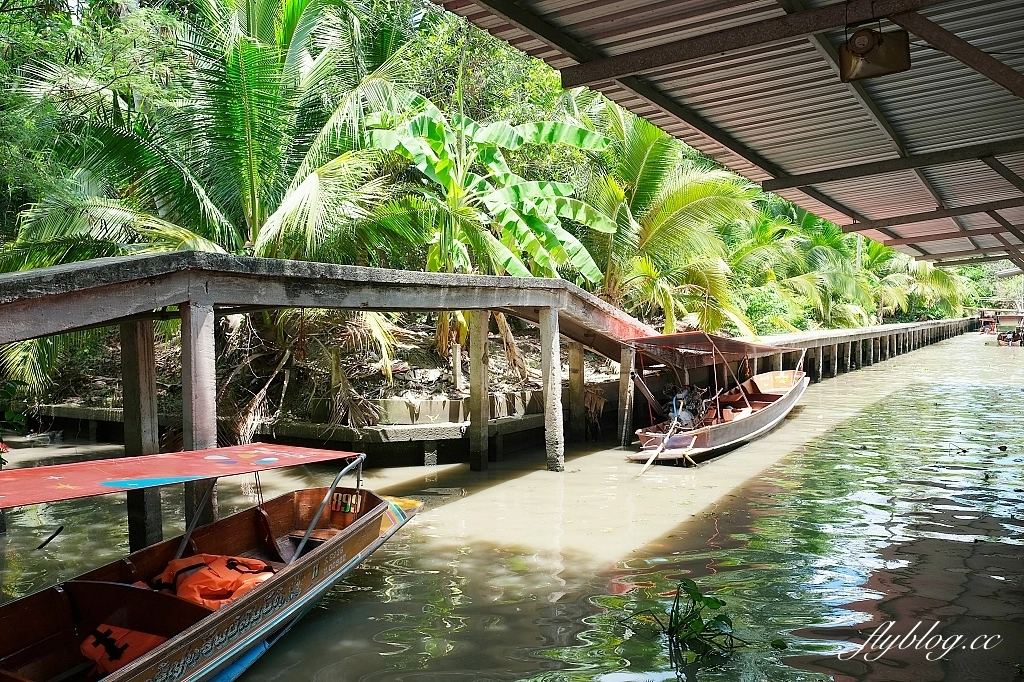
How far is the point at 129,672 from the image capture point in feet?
12.7

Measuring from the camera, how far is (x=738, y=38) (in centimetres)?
573

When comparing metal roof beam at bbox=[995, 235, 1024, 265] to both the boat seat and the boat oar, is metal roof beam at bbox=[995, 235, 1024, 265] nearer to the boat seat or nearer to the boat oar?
the boat oar

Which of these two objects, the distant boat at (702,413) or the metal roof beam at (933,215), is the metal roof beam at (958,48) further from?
the distant boat at (702,413)

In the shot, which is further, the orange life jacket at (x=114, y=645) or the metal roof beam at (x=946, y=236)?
the metal roof beam at (x=946, y=236)

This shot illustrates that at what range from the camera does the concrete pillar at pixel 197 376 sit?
19.9 feet

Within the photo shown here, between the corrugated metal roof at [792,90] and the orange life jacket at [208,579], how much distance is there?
13.0 ft

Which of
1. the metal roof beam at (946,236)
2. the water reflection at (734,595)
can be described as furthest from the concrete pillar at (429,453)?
the metal roof beam at (946,236)

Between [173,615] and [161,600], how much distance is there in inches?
4.6

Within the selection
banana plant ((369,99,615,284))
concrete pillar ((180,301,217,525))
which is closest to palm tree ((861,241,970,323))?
banana plant ((369,99,615,284))

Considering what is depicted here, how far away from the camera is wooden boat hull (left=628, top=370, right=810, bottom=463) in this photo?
11.5 meters

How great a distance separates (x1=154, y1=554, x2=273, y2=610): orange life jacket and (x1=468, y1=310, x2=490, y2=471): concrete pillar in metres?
5.59

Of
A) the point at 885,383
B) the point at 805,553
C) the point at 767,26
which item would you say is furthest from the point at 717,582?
the point at 885,383

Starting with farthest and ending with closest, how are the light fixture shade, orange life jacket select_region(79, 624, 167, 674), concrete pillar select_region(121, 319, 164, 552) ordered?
concrete pillar select_region(121, 319, 164, 552) < the light fixture shade < orange life jacket select_region(79, 624, 167, 674)

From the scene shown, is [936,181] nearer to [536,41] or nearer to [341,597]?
[536,41]
